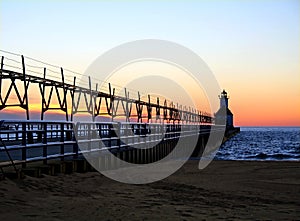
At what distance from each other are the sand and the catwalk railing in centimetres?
88

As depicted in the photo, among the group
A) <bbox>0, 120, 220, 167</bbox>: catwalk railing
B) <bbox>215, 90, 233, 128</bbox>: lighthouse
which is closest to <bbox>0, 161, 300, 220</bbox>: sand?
<bbox>0, 120, 220, 167</bbox>: catwalk railing

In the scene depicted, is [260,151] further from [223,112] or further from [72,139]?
A: [223,112]

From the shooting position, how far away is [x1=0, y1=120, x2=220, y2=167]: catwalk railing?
383 inches

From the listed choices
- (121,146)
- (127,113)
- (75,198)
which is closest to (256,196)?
(75,198)

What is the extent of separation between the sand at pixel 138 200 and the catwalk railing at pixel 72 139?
0.88 m

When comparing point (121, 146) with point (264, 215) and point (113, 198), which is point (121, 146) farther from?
point (264, 215)

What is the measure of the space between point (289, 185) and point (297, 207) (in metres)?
3.71

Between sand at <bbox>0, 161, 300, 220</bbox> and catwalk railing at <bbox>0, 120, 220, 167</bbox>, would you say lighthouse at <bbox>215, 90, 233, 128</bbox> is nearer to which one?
catwalk railing at <bbox>0, 120, 220, 167</bbox>

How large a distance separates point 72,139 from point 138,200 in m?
5.29

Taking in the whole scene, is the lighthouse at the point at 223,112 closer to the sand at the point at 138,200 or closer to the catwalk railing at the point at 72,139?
the catwalk railing at the point at 72,139

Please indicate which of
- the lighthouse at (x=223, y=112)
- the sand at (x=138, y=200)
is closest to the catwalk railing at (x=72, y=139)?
the sand at (x=138, y=200)

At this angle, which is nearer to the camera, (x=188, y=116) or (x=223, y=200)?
(x=223, y=200)

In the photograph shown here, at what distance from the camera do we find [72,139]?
12.9 m

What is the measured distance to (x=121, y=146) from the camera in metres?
17.6
